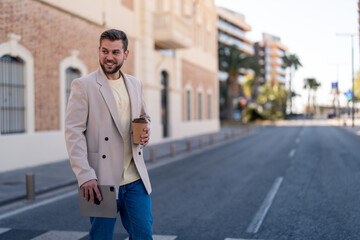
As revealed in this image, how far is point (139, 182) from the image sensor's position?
115 inches

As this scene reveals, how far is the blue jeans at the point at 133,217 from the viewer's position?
283 centimetres

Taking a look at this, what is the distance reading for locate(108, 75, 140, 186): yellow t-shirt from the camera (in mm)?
2865

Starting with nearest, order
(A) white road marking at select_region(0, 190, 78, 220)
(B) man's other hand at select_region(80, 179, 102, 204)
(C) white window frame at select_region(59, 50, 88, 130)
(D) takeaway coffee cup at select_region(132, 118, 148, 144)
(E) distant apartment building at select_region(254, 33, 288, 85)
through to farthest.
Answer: (B) man's other hand at select_region(80, 179, 102, 204)
(D) takeaway coffee cup at select_region(132, 118, 148, 144)
(A) white road marking at select_region(0, 190, 78, 220)
(C) white window frame at select_region(59, 50, 88, 130)
(E) distant apartment building at select_region(254, 33, 288, 85)

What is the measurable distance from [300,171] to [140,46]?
12.3 m

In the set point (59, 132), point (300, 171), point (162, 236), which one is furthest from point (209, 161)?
point (162, 236)

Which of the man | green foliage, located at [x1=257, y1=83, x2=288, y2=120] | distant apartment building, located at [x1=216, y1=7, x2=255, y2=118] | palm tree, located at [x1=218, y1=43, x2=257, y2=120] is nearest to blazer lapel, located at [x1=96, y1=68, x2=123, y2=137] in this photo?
the man

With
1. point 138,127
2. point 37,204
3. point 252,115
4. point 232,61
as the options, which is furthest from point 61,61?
point 252,115

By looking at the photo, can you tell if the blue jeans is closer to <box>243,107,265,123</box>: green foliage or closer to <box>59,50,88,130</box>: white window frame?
<box>59,50,88,130</box>: white window frame

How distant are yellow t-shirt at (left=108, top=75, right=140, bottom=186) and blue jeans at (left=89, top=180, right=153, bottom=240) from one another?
0.06 metres

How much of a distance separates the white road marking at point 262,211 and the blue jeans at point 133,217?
8.57 feet

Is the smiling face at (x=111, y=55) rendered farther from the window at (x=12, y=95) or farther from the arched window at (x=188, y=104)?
the arched window at (x=188, y=104)

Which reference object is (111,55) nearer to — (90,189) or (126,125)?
(126,125)

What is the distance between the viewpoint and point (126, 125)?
2.88 metres

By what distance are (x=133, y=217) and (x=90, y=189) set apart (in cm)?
40
